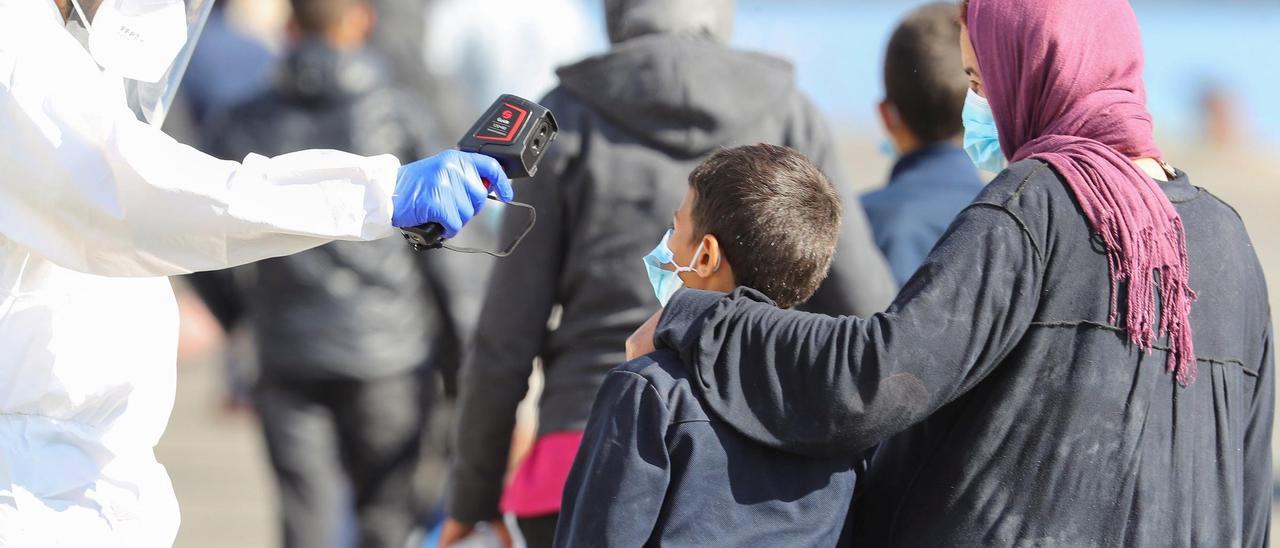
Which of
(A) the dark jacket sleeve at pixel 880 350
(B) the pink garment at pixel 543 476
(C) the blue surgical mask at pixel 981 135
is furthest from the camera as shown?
(B) the pink garment at pixel 543 476

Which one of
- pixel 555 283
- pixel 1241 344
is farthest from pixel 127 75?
pixel 1241 344

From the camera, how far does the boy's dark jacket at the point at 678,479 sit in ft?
6.06

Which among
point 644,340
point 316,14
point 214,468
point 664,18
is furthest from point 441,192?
point 214,468

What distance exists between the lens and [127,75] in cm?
203

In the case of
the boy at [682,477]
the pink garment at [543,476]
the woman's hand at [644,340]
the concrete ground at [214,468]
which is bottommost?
the concrete ground at [214,468]

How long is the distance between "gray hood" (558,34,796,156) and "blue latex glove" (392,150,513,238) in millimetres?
806

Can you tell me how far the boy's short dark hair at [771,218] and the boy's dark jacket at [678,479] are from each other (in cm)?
22

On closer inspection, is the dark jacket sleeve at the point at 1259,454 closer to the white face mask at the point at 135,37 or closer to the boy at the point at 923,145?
the boy at the point at 923,145

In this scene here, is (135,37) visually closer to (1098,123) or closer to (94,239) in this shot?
(94,239)

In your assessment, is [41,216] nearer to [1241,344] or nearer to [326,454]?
[1241,344]

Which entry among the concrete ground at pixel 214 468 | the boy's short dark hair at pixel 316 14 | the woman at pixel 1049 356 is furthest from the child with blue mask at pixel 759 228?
the concrete ground at pixel 214 468

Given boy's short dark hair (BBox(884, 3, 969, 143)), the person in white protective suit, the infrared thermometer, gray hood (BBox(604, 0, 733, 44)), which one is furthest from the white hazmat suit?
boy's short dark hair (BBox(884, 3, 969, 143))

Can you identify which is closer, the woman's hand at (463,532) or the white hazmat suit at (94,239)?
the white hazmat suit at (94,239)

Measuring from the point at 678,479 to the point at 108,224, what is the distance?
2.63ft
